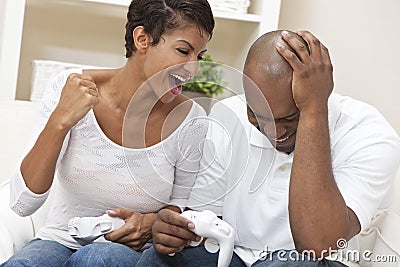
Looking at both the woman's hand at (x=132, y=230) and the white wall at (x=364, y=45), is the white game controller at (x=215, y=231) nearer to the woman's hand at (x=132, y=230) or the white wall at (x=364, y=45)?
the woman's hand at (x=132, y=230)

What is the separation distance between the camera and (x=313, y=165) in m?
1.37

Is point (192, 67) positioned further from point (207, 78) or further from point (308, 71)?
point (308, 71)

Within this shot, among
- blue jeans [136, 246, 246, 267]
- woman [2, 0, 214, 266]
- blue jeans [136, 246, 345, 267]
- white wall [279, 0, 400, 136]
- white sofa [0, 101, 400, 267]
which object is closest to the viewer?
blue jeans [136, 246, 345, 267]

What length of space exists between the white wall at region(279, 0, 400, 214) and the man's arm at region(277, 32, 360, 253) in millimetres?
1215

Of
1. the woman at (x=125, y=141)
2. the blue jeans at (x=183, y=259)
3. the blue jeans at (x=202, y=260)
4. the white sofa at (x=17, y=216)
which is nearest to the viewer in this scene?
the blue jeans at (x=202, y=260)

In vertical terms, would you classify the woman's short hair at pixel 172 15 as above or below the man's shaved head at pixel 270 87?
above

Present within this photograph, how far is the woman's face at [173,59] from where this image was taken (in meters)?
1.49

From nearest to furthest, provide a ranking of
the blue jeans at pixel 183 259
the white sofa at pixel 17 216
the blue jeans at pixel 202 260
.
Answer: the blue jeans at pixel 202 260
the blue jeans at pixel 183 259
the white sofa at pixel 17 216

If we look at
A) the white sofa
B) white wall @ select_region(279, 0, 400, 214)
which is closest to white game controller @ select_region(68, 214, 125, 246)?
the white sofa

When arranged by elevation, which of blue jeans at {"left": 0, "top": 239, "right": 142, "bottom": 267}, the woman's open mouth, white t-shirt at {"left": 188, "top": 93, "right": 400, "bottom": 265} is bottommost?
blue jeans at {"left": 0, "top": 239, "right": 142, "bottom": 267}

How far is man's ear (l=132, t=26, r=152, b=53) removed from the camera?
163cm

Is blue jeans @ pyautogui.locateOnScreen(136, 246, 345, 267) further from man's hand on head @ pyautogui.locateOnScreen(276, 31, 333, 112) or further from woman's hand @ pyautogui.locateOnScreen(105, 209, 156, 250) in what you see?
man's hand on head @ pyautogui.locateOnScreen(276, 31, 333, 112)

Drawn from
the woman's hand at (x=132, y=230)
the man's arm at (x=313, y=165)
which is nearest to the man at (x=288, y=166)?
the man's arm at (x=313, y=165)

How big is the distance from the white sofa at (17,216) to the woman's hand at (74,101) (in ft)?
1.12
